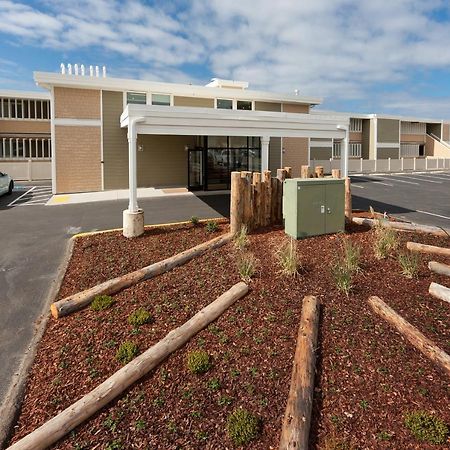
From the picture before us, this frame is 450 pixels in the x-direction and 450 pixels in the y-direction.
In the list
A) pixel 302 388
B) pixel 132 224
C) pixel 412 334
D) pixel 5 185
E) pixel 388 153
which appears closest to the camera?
pixel 302 388

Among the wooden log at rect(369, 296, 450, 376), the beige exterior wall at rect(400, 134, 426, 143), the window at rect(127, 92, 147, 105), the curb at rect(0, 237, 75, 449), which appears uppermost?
the beige exterior wall at rect(400, 134, 426, 143)

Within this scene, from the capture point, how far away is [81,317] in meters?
6.13

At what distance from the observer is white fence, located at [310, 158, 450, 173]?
127 ft

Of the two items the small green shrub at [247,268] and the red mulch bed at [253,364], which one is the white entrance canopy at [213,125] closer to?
the small green shrub at [247,268]

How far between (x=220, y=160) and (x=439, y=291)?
17894mm

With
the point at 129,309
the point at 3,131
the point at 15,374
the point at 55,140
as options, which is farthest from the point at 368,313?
the point at 3,131

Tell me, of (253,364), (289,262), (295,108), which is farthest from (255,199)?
(295,108)

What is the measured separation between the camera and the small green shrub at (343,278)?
6.31 meters

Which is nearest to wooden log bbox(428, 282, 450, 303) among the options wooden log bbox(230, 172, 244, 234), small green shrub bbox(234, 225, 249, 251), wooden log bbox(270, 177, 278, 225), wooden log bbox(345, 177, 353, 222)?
small green shrub bbox(234, 225, 249, 251)

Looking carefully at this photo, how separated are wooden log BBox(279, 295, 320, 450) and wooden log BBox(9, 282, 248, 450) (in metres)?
1.31

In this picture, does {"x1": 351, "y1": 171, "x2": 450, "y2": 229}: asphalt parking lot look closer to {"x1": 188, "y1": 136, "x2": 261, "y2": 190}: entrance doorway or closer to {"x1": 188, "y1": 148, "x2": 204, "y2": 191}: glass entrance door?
{"x1": 188, "y1": 136, "x2": 261, "y2": 190}: entrance doorway

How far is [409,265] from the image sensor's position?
7.03m

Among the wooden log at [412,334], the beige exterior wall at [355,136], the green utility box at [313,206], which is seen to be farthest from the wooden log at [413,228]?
the beige exterior wall at [355,136]

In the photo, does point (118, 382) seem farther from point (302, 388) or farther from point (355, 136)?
point (355, 136)
